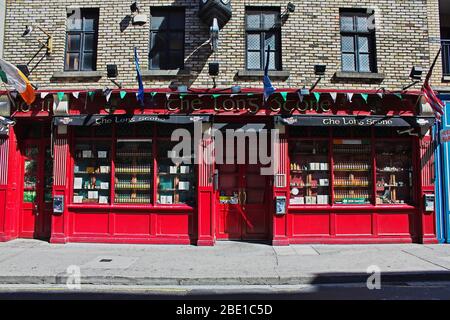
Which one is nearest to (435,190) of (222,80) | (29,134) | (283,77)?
(283,77)

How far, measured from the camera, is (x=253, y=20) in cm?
1032

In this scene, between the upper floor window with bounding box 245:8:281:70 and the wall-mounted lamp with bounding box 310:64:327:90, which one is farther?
the upper floor window with bounding box 245:8:281:70

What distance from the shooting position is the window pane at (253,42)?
10.3 metres

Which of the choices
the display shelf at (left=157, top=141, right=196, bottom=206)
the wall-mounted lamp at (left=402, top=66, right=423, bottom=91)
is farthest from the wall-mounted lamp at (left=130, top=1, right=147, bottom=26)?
the wall-mounted lamp at (left=402, top=66, right=423, bottom=91)

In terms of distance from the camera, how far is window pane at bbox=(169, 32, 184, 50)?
1025 centimetres

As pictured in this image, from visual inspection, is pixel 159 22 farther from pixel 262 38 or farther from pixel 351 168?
pixel 351 168

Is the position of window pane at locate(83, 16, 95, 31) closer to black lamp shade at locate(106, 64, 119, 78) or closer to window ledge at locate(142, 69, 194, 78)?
black lamp shade at locate(106, 64, 119, 78)

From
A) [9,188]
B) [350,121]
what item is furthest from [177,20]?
[9,188]

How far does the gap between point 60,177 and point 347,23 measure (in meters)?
8.70

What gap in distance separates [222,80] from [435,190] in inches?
247

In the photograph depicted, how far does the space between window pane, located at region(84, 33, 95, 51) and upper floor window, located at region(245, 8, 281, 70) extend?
13.8 ft

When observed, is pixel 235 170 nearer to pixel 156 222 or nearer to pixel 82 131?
pixel 156 222

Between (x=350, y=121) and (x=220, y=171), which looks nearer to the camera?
(x=350, y=121)

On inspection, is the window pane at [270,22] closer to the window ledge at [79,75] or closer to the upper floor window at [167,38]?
the upper floor window at [167,38]
